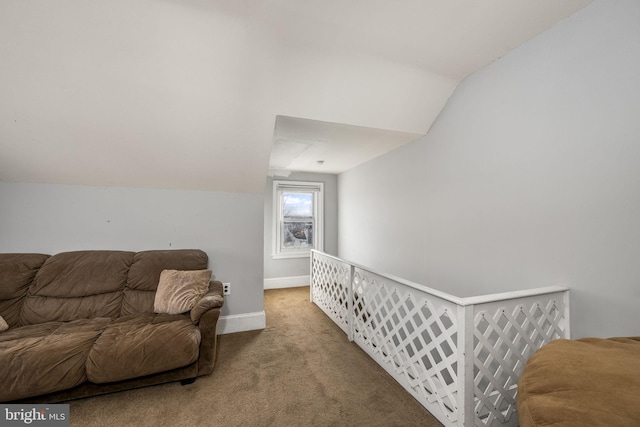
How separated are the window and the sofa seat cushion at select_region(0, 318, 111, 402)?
3.12m

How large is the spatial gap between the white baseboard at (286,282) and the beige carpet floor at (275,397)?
2.11m

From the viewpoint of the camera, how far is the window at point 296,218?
4711 millimetres

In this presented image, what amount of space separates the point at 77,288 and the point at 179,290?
0.90 m

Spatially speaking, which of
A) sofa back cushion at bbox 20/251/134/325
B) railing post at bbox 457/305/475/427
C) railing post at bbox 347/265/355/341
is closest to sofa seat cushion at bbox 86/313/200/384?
sofa back cushion at bbox 20/251/134/325

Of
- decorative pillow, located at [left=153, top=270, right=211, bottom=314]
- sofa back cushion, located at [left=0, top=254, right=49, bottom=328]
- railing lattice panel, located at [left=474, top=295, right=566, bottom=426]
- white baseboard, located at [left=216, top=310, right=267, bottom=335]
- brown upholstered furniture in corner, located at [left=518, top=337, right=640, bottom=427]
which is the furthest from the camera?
white baseboard, located at [left=216, top=310, right=267, bottom=335]

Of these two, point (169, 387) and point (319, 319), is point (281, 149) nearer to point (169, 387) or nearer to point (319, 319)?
point (319, 319)

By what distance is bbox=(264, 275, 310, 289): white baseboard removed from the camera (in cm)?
462

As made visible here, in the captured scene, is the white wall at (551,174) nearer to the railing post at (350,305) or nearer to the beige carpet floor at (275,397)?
the railing post at (350,305)

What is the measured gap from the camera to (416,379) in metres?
1.77

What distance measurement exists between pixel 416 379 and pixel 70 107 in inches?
127

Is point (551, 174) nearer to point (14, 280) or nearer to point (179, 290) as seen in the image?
point (179, 290)

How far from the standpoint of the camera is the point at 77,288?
7.35ft

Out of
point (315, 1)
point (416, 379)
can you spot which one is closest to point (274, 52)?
point (315, 1)

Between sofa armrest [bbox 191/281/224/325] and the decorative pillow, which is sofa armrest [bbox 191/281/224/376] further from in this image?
the decorative pillow
